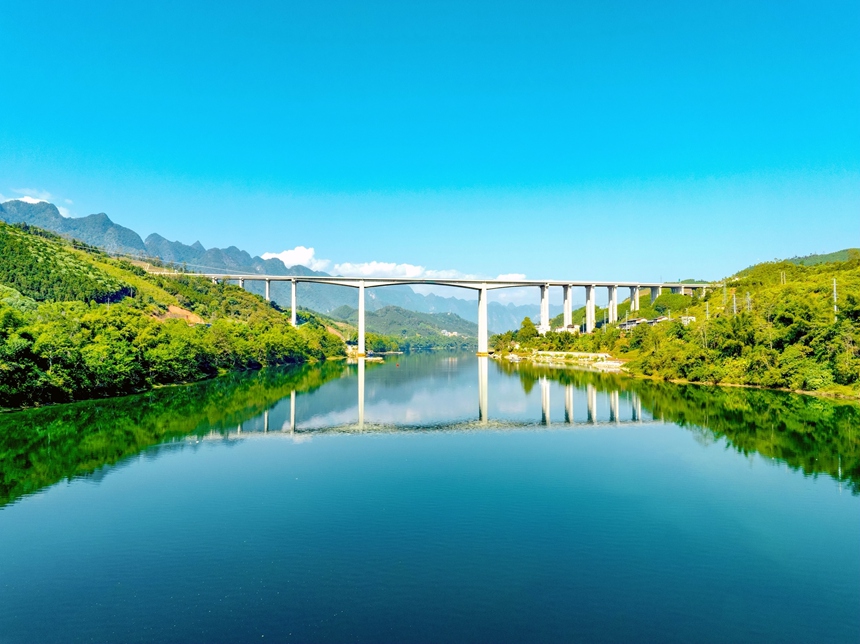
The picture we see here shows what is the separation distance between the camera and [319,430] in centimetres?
1739

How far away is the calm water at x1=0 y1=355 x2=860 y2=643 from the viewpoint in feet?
19.0

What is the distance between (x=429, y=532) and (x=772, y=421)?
1399cm

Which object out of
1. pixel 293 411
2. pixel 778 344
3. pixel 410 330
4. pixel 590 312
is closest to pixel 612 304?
pixel 590 312

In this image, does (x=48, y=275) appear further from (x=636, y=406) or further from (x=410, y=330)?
(x=410, y=330)

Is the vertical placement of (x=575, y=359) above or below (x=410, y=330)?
below

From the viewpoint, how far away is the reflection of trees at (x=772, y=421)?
12766mm

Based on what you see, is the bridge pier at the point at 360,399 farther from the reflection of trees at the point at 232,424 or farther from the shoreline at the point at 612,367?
the shoreline at the point at 612,367

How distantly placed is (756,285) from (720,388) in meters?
23.2

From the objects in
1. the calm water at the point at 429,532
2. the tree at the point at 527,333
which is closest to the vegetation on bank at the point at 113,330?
the calm water at the point at 429,532

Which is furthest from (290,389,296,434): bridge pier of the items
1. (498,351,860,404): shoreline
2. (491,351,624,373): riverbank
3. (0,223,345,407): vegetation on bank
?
(491,351,624,373): riverbank

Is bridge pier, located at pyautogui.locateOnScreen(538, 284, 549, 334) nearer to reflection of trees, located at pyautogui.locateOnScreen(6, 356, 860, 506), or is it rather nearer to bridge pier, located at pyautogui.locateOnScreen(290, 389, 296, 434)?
reflection of trees, located at pyautogui.locateOnScreen(6, 356, 860, 506)

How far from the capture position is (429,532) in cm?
819

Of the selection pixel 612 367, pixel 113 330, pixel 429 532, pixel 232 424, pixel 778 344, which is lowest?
pixel 429 532

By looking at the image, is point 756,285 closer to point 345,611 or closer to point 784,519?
point 784,519
